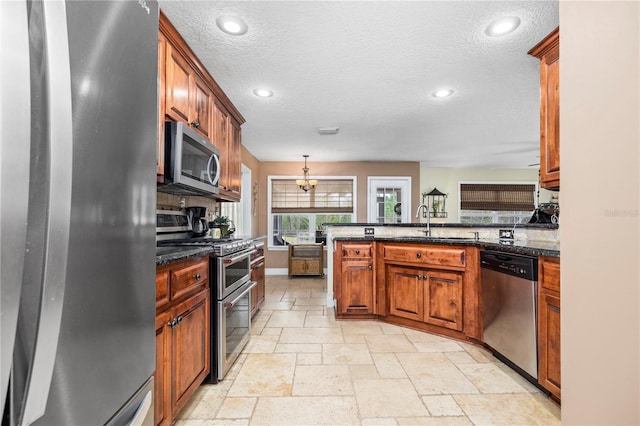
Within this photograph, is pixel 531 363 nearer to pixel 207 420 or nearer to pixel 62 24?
pixel 207 420

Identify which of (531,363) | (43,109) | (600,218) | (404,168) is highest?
(404,168)

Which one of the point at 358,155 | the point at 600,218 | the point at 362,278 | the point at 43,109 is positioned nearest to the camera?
the point at 43,109

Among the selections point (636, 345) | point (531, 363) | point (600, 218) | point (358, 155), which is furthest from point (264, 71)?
point (358, 155)

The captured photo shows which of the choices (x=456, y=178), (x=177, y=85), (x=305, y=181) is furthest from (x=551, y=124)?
(x=456, y=178)

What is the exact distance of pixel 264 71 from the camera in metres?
2.57

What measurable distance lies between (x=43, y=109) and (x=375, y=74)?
8.51ft

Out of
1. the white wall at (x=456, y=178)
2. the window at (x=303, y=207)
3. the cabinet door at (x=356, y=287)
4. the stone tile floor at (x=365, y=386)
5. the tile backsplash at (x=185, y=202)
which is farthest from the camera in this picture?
the white wall at (x=456, y=178)

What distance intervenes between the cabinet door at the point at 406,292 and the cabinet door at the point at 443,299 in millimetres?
64

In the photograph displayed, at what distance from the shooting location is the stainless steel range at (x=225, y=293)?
1918 millimetres

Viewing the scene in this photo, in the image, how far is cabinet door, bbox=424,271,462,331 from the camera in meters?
2.64

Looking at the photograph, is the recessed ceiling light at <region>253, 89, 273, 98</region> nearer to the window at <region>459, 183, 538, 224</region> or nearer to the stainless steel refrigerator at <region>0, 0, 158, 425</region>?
the stainless steel refrigerator at <region>0, 0, 158, 425</region>

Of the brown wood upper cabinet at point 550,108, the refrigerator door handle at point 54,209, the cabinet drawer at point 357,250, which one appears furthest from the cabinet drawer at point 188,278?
the brown wood upper cabinet at point 550,108

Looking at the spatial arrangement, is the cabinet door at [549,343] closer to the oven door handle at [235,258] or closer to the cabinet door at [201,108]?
the oven door handle at [235,258]

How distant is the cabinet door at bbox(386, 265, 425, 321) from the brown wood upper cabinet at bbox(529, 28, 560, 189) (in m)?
1.32
